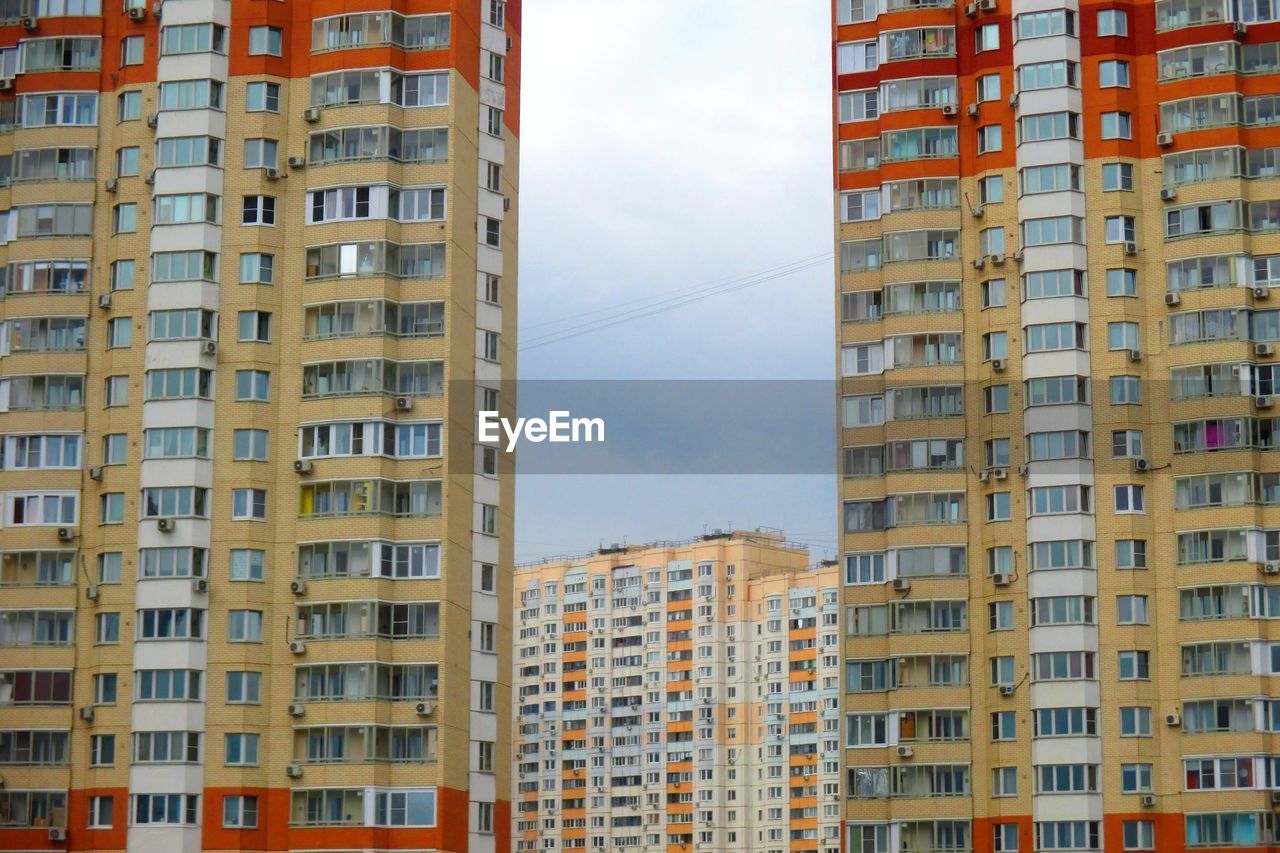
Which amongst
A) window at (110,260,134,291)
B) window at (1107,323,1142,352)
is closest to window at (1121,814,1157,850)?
window at (1107,323,1142,352)

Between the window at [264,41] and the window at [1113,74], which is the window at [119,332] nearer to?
the window at [264,41]

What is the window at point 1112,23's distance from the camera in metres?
85.2

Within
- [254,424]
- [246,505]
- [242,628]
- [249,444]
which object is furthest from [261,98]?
[242,628]

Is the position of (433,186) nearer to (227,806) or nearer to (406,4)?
(406,4)

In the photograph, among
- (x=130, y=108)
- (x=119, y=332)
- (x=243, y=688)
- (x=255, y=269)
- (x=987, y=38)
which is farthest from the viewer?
(x=987, y=38)

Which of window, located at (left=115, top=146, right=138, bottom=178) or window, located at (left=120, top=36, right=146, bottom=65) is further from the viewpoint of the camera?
window, located at (left=120, top=36, right=146, bottom=65)

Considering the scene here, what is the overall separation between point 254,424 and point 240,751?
12.7m

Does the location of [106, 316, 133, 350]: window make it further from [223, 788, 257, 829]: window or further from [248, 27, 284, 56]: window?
[223, 788, 257, 829]: window

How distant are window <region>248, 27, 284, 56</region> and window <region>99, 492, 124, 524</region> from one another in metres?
18.6

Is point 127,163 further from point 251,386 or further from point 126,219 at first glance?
point 251,386

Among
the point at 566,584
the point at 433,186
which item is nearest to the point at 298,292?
the point at 433,186

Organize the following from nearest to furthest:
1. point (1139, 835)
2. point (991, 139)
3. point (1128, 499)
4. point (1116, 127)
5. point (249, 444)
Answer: point (1139, 835), point (1128, 499), point (249, 444), point (1116, 127), point (991, 139)

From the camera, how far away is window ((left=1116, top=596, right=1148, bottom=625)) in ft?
266

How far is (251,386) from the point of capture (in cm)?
8244
